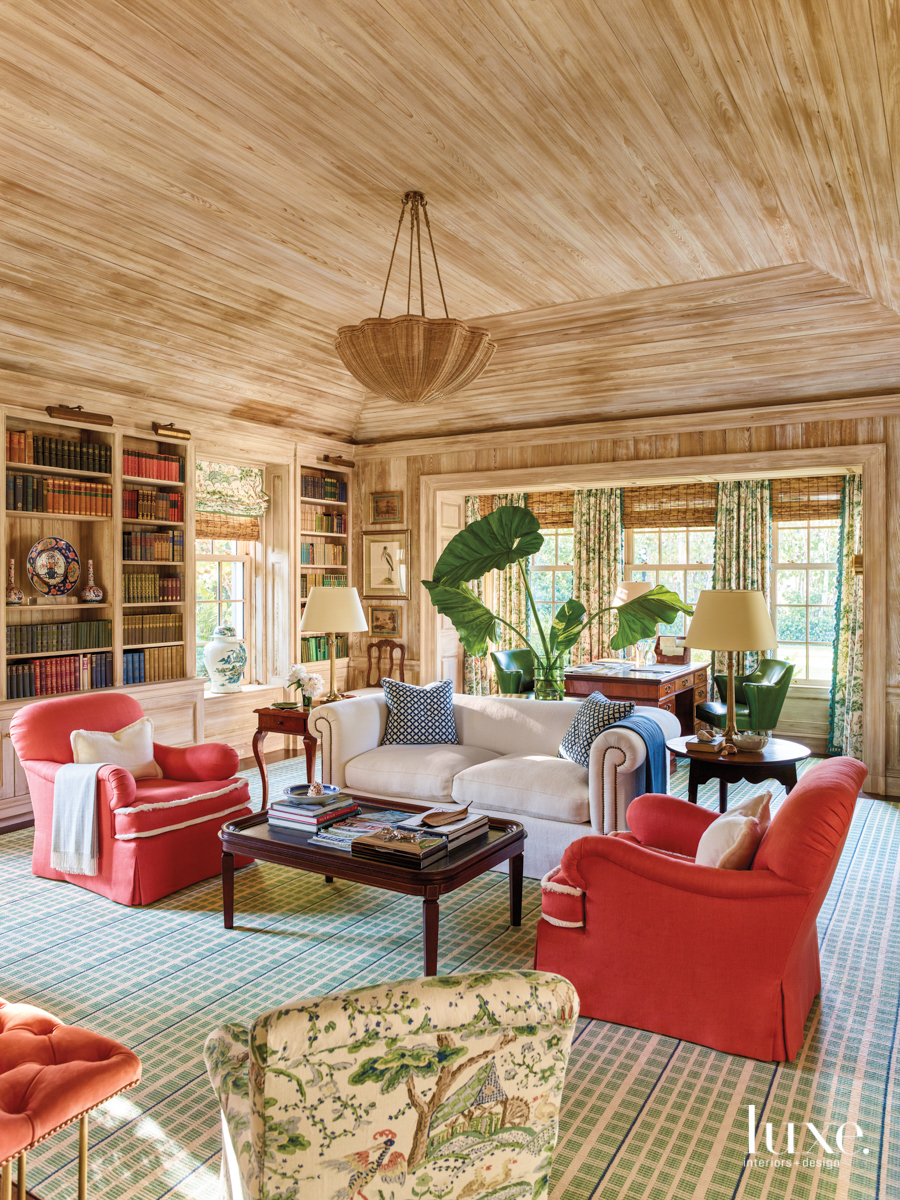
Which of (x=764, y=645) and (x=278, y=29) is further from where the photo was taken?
(x=764, y=645)

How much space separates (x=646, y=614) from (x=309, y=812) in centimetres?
292

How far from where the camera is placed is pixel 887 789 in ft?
19.2

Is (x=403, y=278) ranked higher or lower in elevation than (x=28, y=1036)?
higher

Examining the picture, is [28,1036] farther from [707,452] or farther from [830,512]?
[830,512]

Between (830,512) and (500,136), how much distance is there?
5683mm

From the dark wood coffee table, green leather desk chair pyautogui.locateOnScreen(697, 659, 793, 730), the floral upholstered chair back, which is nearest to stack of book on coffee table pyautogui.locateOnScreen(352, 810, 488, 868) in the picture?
the dark wood coffee table

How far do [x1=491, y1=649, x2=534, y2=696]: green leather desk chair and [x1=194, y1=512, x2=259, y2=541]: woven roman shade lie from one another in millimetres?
2408

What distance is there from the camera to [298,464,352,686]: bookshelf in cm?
763

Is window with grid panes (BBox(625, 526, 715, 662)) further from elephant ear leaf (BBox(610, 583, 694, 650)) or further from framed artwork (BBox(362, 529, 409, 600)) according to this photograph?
elephant ear leaf (BBox(610, 583, 694, 650))

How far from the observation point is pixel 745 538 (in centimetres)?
805

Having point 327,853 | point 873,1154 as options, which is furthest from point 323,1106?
point 327,853

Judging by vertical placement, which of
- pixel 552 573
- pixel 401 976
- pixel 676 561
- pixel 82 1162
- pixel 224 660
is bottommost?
pixel 401 976

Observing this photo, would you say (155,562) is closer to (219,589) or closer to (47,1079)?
(219,589)

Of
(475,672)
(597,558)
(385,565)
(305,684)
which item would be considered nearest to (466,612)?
(305,684)
